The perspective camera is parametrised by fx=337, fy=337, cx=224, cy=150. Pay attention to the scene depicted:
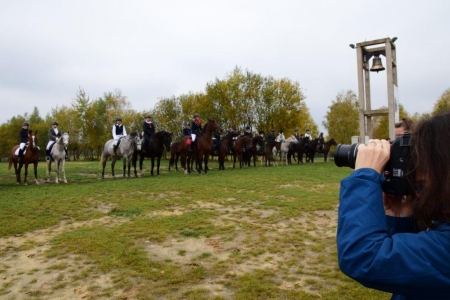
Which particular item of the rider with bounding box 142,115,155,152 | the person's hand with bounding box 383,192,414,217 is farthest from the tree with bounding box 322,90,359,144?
the person's hand with bounding box 383,192,414,217

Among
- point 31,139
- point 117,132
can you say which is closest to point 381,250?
point 31,139

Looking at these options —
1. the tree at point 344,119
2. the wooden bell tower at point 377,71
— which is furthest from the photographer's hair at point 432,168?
the tree at point 344,119

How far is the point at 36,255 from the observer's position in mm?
4887

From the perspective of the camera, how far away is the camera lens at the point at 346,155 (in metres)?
1.55

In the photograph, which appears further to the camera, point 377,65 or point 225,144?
point 225,144

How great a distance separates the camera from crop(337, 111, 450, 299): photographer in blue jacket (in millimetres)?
1074

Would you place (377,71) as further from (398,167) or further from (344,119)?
(344,119)

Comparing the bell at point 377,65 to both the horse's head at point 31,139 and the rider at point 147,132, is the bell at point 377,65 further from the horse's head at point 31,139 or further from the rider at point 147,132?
the horse's head at point 31,139

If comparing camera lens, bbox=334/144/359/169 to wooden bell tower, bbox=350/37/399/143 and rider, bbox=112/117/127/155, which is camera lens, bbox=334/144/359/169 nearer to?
wooden bell tower, bbox=350/37/399/143

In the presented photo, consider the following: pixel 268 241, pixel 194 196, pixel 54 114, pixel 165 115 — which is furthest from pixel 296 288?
pixel 54 114

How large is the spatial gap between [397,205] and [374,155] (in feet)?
1.49

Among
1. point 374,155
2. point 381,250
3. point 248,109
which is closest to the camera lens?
point 381,250

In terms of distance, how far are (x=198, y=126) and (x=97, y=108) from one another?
38.9 m

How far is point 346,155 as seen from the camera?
1.60 m
